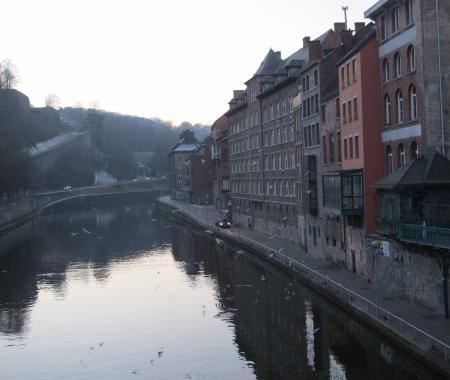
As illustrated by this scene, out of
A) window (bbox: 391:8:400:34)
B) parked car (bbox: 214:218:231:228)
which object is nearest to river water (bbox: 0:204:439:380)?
window (bbox: 391:8:400:34)

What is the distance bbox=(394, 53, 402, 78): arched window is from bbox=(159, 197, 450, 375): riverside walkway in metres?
10.7

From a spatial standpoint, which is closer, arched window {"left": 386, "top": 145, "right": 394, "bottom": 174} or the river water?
the river water

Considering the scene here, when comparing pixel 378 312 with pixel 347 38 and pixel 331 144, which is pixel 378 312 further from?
pixel 347 38

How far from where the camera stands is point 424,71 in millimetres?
30453

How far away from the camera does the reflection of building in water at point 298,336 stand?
25859 millimetres

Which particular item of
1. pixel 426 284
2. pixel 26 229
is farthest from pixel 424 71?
pixel 26 229

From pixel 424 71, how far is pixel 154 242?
5161cm

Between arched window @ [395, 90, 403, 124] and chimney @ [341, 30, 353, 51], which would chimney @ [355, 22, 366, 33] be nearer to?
chimney @ [341, 30, 353, 51]

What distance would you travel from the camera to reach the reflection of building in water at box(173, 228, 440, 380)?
25859 millimetres

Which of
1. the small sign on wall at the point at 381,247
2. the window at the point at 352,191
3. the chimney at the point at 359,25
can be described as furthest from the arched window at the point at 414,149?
the chimney at the point at 359,25

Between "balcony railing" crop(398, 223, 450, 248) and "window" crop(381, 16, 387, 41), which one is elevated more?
"window" crop(381, 16, 387, 41)

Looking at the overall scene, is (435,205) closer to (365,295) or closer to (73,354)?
(365,295)

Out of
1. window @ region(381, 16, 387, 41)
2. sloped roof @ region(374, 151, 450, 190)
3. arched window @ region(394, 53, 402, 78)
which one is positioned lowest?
sloped roof @ region(374, 151, 450, 190)

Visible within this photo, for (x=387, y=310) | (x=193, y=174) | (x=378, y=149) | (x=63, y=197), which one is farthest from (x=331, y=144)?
(x=63, y=197)
